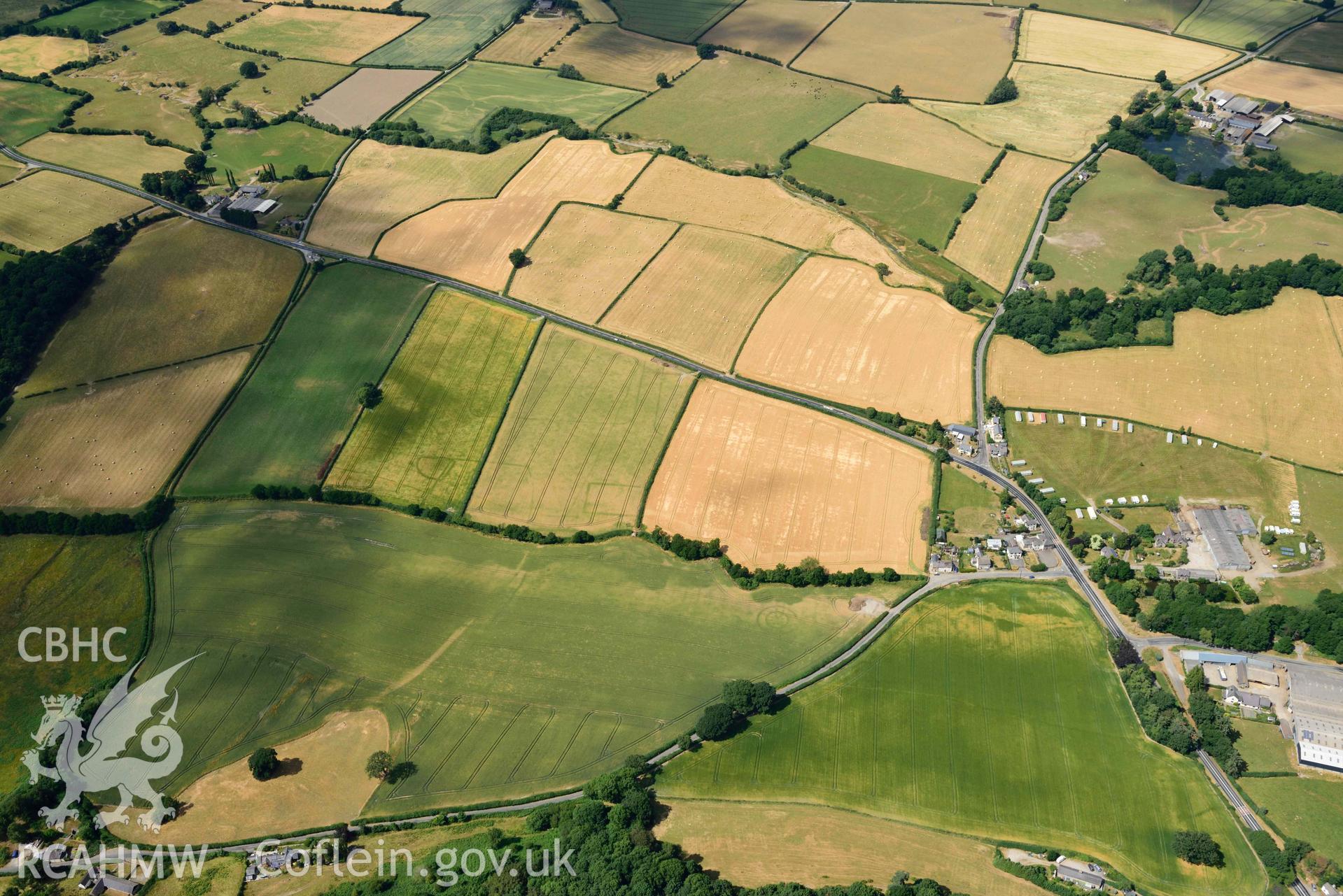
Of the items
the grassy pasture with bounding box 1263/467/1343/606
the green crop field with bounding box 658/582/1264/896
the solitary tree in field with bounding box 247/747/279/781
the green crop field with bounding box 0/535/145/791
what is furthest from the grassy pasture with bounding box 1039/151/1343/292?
the green crop field with bounding box 0/535/145/791

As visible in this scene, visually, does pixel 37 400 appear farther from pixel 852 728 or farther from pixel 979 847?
pixel 979 847

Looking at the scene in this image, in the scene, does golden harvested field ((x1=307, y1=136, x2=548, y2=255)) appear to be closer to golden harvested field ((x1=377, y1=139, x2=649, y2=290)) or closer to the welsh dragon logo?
golden harvested field ((x1=377, y1=139, x2=649, y2=290))

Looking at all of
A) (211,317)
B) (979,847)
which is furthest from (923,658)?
(211,317)

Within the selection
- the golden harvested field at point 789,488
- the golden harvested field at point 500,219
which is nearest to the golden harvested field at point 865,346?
the golden harvested field at point 789,488

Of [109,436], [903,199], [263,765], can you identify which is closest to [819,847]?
[263,765]

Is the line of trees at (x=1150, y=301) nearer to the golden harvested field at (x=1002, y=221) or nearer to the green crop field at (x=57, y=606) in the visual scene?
the golden harvested field at (x=1002, y=221)

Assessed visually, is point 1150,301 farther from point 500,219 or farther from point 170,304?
point 170,304
